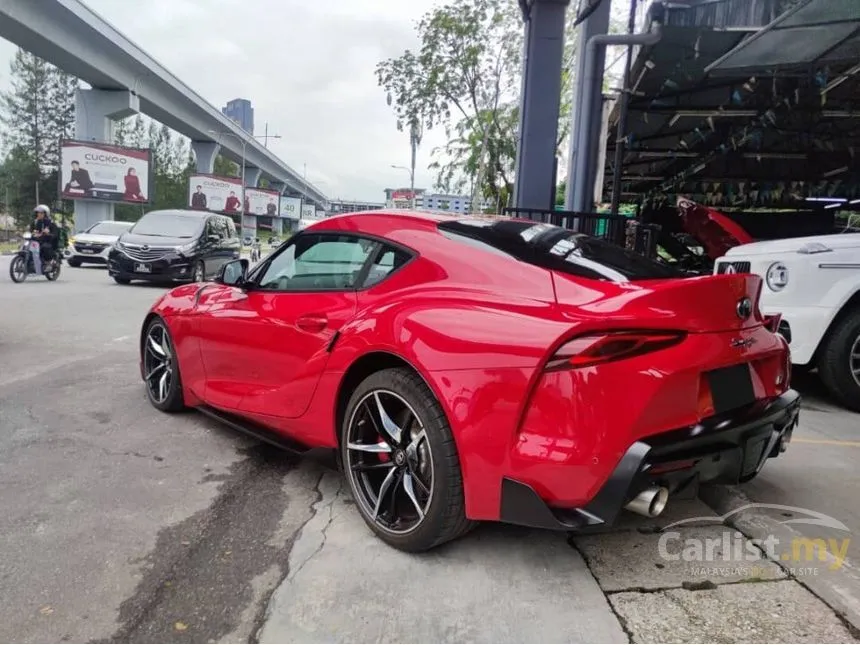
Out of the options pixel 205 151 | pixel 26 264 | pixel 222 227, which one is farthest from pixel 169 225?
pixel 205 151

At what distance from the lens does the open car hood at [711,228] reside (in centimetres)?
796

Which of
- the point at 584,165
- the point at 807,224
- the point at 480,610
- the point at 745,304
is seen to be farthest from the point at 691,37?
the point at 480,610

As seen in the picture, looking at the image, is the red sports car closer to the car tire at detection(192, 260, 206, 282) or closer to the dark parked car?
the dark parked car

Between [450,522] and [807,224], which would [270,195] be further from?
[450,522]

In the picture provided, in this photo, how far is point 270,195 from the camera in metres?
74.3

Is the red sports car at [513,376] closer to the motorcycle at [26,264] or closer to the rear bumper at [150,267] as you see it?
the rear bumper at [150,267]

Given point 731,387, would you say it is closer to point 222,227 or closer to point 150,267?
point 150,267

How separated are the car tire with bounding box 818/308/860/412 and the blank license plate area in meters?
2.74

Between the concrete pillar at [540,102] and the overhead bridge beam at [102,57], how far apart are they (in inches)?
831

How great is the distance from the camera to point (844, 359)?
4527mm

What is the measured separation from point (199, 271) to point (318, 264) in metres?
11.6

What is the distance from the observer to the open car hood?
7957mm

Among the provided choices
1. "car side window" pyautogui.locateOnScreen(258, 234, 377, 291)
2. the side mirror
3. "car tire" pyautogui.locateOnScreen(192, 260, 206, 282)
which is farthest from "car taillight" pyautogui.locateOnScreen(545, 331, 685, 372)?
"car tire" pyautogui.locateOnScreen(192, 260, 206, 282)

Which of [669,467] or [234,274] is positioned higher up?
[234,274]
